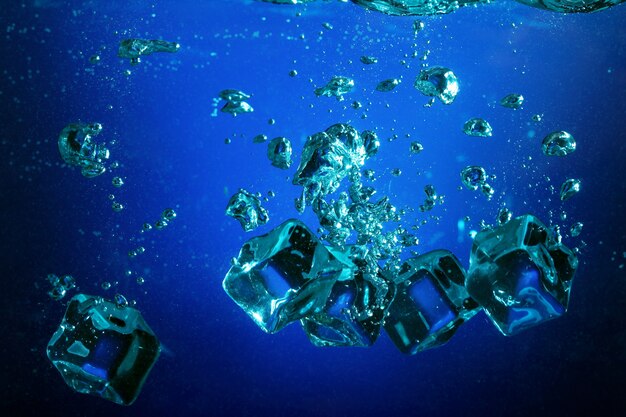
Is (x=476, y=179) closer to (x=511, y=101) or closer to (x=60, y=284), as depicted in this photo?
(x=511, y=101)

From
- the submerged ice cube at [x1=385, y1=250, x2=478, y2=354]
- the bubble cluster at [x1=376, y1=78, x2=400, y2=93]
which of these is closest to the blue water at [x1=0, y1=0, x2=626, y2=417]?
the bubble cluster at [x1=376, y1=78, x2=400, y2=93]

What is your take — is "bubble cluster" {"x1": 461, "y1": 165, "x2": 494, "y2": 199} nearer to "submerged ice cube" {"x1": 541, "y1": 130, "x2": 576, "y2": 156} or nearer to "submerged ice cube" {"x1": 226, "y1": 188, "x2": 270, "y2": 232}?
"submerged ice cube" {"x1": 541, "y1": 130, "x2": 576, "y2": 156}

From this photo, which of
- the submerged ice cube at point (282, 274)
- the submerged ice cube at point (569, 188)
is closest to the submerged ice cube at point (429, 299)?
the submerged ice cube at point (282, 274)

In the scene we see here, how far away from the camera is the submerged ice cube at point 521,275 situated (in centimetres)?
80

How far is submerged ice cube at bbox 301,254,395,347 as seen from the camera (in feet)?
2.75

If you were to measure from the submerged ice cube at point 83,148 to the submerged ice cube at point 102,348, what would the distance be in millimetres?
226

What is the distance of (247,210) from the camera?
993 mm

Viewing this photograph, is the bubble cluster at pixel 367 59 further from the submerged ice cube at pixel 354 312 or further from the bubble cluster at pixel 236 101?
the submerged ice cube at pixel 354 312

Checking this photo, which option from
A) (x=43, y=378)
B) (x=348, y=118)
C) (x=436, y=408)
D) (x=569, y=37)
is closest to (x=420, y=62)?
(x=348, y=118)

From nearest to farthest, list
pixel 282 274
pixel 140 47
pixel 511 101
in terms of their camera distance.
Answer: pixel 282 274, pixel 140 47, pixel 511 101

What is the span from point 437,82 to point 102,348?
69 centimetres

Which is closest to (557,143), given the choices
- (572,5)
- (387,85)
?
(572,5)

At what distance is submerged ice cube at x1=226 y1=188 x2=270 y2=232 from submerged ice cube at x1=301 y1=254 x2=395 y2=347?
199 millimetres

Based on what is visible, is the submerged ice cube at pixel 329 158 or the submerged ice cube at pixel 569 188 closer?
the submerged ice cube at pixel 329 158
